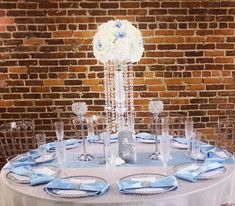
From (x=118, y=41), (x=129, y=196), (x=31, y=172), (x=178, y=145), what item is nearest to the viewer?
(x=129, y=196)

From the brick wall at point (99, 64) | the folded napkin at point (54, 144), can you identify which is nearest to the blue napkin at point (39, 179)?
the folded napkin at point (54, 144)

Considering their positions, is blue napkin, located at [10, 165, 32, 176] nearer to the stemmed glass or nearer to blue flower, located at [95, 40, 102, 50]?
blue flower, located at [95, 40, 102, 50]

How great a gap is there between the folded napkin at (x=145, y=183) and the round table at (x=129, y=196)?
34 mm

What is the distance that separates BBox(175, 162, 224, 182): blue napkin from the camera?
219 cm

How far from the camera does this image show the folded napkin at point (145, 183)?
2.07 m

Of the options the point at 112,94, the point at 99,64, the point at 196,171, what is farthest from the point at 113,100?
the point at 196,171

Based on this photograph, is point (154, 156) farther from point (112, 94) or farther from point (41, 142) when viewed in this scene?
point (112, 94)

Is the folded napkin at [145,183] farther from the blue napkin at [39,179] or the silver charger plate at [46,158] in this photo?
the silver charger plate at [46,158]

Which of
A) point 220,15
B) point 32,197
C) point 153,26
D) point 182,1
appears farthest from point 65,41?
point 32,197

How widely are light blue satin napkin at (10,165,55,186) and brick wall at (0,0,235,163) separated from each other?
4.78 ft

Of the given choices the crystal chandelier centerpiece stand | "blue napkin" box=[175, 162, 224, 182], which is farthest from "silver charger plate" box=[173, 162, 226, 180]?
the crystal chandelier centerpiece stand

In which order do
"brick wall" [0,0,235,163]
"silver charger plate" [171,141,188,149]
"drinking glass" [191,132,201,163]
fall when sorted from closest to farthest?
"drinking glass" [191,132,201,163] → "silver charger plate" [171,141,188,149] → "brick wall" [0,0,235,163]

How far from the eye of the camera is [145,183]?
2.14 m

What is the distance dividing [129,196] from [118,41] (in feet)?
3.18
